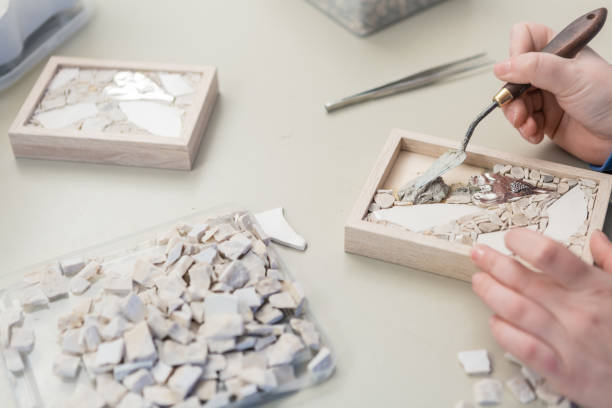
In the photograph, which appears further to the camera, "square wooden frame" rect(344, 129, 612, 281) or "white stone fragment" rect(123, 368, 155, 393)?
"square wooden frame" rect(344, 129, 612, 281)

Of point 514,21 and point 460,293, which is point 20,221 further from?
point 514,21

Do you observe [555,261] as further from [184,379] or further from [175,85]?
[175,85]

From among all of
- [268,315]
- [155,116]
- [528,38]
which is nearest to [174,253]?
[268,315]

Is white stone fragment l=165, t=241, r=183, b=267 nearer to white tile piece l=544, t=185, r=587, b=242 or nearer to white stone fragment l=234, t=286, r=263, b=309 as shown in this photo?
white stone fragment l=234, t=286, r=263, b=309

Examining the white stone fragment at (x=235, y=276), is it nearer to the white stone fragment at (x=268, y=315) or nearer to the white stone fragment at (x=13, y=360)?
the white stone fragment at (x=268, y=315)

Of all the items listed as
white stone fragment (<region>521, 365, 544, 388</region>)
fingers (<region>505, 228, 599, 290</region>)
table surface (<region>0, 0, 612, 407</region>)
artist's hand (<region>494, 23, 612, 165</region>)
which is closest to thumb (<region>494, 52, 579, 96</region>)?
artist's hand (<region>494, 23, 612, 165</region>)

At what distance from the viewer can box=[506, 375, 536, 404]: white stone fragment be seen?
66 cm

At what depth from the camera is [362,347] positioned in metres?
0.72

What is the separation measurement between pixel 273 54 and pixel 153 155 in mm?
341

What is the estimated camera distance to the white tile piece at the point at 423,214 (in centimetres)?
80

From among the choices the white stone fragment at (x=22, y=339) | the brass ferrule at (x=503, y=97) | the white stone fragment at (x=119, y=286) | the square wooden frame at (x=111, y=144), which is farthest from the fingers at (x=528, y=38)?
the white stone fragment at (x=22, y=339)

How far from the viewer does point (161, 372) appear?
0.66 m

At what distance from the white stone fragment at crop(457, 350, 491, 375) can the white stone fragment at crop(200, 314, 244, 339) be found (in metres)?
0.24

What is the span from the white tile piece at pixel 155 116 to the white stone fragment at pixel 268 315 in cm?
32
